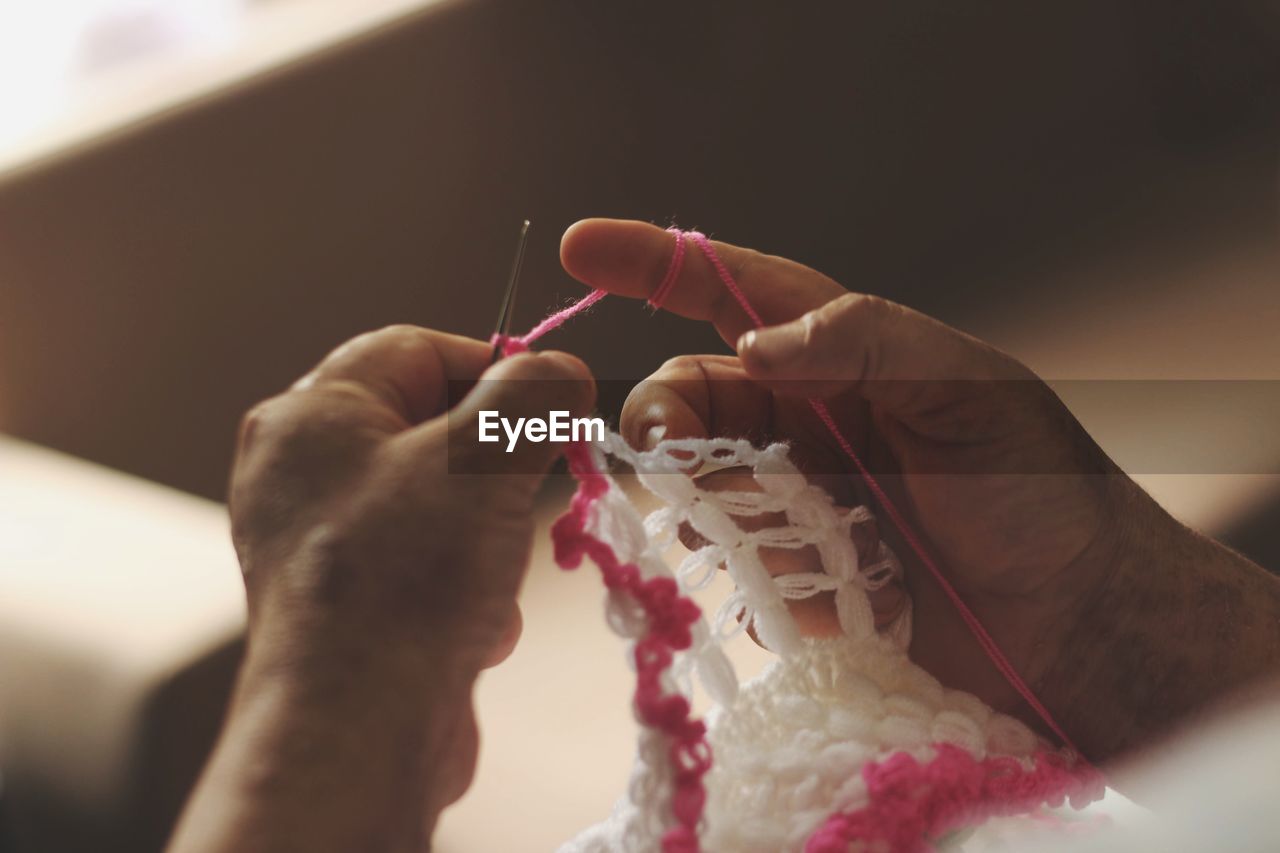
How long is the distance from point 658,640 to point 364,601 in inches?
6.9

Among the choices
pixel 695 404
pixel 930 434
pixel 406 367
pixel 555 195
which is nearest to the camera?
pixel 406 367

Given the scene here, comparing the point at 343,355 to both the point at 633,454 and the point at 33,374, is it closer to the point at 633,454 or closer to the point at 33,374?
the point at 633,454

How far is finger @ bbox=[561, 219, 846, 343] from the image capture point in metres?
0.85

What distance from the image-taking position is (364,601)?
56cm

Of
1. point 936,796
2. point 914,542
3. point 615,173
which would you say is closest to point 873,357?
point 914,542

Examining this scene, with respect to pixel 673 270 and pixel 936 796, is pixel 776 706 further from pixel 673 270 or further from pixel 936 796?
pixel 673 270

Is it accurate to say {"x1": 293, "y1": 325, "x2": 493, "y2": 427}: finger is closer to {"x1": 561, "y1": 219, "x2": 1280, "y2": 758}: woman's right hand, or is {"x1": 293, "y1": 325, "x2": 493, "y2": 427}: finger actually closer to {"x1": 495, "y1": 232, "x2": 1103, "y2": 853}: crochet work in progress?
{"x1": 495, "y1": 232, "x2": 1103, "y2": 853}: crochet work in progress

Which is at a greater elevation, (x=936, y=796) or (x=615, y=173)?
(x=615, y=173)

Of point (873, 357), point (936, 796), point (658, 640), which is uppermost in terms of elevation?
point (873, 357)

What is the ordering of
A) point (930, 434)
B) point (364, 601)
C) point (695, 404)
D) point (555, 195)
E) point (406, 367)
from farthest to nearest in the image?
point (555, 195) < point (695, 404) < point (930, 434) < point (406, 367) < point (364, 601)

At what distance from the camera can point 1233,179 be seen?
5.34ft

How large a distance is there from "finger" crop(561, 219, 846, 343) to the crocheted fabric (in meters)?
0.14

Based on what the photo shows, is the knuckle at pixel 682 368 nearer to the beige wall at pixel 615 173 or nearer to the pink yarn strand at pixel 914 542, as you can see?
the pink yarn strand at pixel 914 542

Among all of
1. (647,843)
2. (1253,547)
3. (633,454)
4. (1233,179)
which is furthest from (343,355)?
(1233,179)
